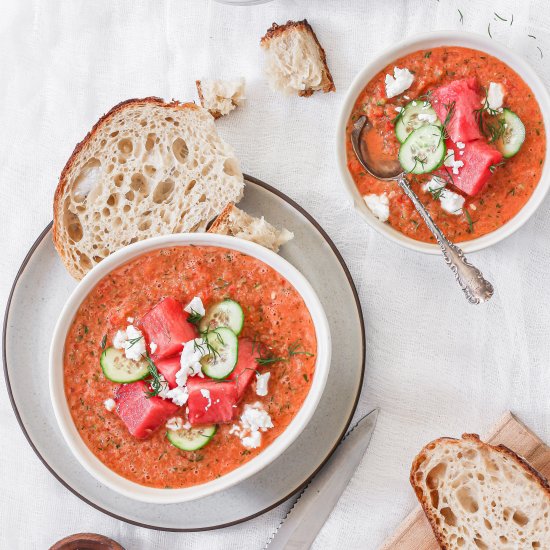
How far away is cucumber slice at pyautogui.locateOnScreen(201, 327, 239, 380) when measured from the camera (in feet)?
9.75

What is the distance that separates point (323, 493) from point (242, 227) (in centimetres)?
133

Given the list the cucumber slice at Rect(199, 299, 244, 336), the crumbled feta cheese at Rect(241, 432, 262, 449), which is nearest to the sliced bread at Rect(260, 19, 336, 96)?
the cucumber slice at Rect(199, 299, 244, 336)

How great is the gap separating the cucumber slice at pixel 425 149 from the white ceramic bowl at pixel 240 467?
0.77 m

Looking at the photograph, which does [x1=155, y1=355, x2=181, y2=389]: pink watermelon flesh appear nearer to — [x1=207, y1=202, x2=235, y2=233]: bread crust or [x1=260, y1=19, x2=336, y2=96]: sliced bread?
[x1=207, y1=202, x2=235, y2=233]: bread crust

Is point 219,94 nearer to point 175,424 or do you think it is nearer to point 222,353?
point 222,353

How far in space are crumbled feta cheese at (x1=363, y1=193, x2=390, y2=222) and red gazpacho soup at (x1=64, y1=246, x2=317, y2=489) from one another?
2.00 ft

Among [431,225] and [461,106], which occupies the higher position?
[461,106]

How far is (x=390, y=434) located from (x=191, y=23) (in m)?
2.30

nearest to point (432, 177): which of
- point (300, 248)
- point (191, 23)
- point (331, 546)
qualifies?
point (300, 248)

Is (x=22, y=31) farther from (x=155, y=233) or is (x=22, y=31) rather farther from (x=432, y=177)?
(x=432, y=177)

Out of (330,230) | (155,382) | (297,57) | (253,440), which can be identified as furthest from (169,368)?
(297,57)

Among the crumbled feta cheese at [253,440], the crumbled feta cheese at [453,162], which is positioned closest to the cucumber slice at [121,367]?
the crumbled feta cheese at [253,440]

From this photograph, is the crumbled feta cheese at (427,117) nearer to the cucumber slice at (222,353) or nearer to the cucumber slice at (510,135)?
the cucumber slice at (510,135)

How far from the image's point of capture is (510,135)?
3.27m
